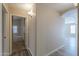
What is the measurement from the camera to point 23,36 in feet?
4.06

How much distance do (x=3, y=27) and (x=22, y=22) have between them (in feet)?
0.64

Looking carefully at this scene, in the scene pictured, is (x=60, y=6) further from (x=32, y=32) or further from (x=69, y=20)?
→ (x=32, y=32)

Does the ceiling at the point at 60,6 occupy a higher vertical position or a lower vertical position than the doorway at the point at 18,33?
higher

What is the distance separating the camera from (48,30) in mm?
1226

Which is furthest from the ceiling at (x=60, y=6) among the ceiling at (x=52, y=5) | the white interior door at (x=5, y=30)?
the white interior door at (x=5, y=30)

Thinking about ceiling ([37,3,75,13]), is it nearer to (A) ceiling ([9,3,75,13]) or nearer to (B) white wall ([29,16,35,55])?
(A) ceiling ([9,3,75,13])

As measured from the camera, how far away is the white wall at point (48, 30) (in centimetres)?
120

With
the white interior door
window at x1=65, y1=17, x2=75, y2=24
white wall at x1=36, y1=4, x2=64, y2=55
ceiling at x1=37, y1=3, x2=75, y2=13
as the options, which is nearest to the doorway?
the white interior door

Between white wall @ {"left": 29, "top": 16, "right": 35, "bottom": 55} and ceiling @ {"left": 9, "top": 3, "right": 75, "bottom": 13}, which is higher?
ceiling @ {"left": 9, "top": 3, "right": 75, "bottom": 13}

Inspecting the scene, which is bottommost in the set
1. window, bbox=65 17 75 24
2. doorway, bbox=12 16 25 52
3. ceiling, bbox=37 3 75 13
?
doorway, bbox=12 16 25 52

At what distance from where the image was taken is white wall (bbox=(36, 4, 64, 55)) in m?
1.20

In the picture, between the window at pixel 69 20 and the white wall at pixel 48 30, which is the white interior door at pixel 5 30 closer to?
the white wall at pixel 48 30

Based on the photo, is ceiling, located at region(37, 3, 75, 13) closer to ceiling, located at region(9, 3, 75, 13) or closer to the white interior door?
ceiling, located at region(9, 3, 75, 13)

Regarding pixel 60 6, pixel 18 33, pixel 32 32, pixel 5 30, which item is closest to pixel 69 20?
pixel 60 6
